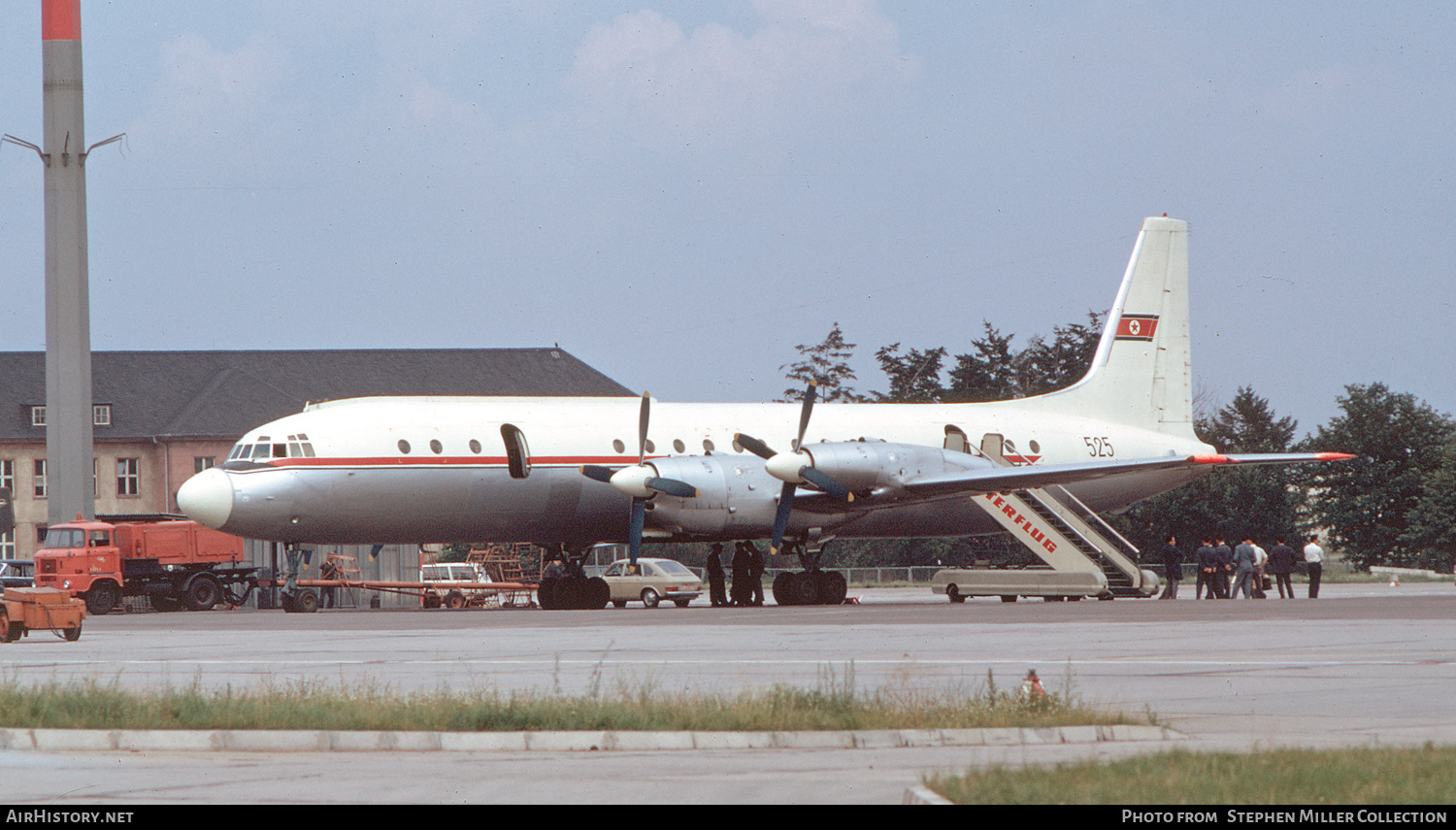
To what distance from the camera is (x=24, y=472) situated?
258 feet

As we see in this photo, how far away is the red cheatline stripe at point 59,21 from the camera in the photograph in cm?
4194

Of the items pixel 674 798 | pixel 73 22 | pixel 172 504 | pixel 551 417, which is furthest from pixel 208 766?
pixel 172 504

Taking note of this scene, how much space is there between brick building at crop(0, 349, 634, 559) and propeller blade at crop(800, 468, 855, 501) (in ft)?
168

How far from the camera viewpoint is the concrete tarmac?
9.34m

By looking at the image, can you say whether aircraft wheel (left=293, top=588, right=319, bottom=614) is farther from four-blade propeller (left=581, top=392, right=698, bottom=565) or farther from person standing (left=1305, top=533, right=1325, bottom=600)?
person standing (left=1305, top=533, right=1325, bottom=600)

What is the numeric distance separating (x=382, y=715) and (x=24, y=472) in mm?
73787

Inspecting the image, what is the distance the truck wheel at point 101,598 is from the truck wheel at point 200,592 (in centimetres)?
366

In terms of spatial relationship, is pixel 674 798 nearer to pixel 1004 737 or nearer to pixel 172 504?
pixel 1004 737

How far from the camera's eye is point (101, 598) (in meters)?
40.2

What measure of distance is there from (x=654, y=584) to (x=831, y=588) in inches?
346

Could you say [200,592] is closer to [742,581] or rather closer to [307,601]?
[307,601]

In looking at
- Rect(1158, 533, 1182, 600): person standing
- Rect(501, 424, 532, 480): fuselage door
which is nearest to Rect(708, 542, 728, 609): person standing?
Rect(501, 424, 532, 480): fuselage door

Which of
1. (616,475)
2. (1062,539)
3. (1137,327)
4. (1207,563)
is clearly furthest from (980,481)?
(1137,327)

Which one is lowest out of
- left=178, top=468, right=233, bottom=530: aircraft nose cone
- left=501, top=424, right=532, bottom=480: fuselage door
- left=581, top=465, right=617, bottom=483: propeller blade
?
left=178, top=468, right=233, bottom=530: aircraft nose cone
